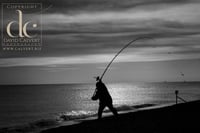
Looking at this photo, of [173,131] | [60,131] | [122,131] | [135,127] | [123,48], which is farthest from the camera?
[123,48]

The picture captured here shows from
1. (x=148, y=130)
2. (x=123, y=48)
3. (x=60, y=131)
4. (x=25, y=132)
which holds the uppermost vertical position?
(x=123, y=48)

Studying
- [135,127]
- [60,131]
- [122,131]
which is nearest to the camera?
[122,131]

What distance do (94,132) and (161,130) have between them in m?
2.31

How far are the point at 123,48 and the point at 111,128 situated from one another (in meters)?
7.25

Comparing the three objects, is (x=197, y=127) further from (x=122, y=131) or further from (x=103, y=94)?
(x=103, y=94)

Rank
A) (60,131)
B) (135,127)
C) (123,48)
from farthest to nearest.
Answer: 1. (123,48)
2. (60,131)
3. (135,127)

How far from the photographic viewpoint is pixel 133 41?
18.8m

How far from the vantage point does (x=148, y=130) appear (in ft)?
36.0

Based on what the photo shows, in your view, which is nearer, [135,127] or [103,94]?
[135,127]

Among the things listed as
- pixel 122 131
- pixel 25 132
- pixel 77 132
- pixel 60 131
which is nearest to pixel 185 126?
pixel 122 131

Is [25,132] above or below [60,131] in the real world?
below

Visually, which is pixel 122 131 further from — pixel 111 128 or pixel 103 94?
pixel 103 94

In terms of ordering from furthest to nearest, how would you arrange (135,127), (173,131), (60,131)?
(60,131) < (135,127) < (173,131)

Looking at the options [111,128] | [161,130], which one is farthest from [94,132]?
[161,130]
